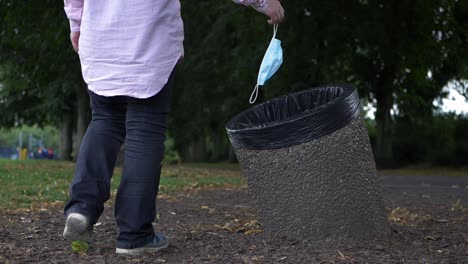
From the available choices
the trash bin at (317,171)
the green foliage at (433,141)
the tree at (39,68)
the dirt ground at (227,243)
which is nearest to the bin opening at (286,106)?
the trash bin at (317,171)

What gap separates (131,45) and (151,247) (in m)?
1.05

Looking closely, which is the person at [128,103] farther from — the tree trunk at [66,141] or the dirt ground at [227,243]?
the tree trunk at [66,141]

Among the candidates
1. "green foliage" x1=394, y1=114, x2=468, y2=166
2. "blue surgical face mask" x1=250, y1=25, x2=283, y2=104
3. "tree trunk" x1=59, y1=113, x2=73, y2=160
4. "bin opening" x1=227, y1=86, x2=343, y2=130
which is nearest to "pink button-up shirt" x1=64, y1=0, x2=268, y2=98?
"blue surgical face mask" x1=250, y1=25, x2=283, y2=104

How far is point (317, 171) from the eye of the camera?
12.4 feet

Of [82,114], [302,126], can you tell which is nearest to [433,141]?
[82,114]

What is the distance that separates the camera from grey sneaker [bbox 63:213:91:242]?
3389 millimetres

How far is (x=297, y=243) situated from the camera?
384 centimetres

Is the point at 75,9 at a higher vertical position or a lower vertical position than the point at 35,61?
lower

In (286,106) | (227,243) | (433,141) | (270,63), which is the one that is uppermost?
(270,63)

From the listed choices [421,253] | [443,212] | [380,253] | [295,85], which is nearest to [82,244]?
[380,253]

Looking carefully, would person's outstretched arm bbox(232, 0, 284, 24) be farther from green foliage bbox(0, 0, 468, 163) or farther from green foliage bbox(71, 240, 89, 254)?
green foliage bbox(0, 0, 468, 163)

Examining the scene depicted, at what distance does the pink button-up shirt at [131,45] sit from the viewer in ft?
10.9

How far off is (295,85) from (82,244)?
1476 cm

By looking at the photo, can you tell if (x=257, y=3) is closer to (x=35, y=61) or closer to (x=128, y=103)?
(x=128, y=103)
